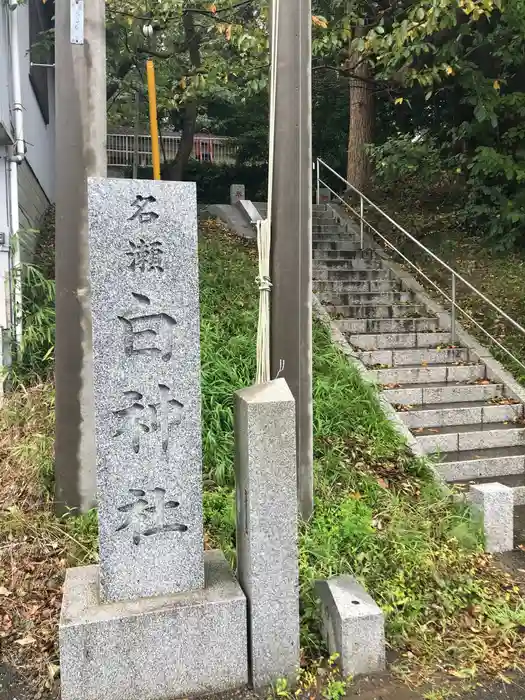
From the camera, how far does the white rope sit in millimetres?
3582

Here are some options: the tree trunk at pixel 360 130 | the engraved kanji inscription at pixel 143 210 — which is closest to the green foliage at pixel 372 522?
the engraved kanji inscription at pixel 143 210

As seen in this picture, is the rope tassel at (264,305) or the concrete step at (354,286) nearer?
the rope tassel at (264,305)

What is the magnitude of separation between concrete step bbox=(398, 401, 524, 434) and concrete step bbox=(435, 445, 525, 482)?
413 mm

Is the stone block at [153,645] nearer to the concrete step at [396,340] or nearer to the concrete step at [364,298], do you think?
the concrete step at [396,340]

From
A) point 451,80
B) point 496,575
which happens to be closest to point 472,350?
point 496,575

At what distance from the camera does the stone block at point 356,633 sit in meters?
2.92

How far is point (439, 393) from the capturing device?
625 centimetres

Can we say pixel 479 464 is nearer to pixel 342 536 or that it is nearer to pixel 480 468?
pixel 480 468

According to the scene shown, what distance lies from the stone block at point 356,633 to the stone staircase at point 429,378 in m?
2.05

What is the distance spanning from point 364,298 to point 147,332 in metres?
5.80

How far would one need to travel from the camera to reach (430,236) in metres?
10.7

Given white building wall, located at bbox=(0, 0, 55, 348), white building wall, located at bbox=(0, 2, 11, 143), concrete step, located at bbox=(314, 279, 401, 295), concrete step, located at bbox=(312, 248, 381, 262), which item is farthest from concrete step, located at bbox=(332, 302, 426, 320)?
white building wall, located at bbox=(0, 2, 11, 143)

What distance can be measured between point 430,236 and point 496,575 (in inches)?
311

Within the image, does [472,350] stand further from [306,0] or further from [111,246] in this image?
[111,246]
